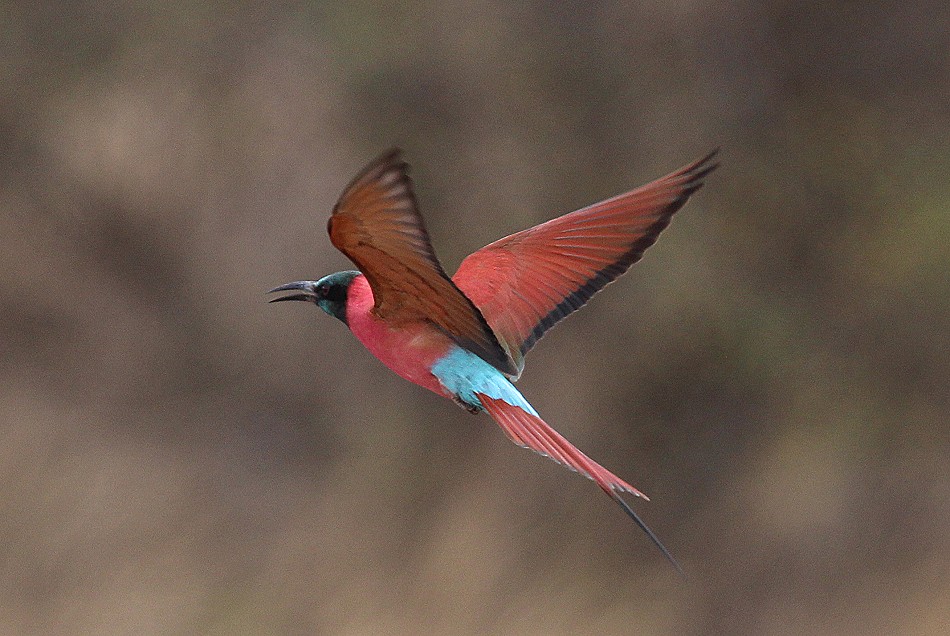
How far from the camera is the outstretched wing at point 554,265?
3.34 ft

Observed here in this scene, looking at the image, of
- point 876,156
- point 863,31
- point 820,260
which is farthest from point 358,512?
point 863,31

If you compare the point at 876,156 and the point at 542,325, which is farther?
the point at 876,156

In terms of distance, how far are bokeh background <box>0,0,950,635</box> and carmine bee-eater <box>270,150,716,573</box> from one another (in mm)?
1307

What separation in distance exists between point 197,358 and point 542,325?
160 centimetres

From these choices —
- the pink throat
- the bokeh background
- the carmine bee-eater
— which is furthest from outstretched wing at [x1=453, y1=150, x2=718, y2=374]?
the bokeh background

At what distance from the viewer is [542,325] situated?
3.42 ft

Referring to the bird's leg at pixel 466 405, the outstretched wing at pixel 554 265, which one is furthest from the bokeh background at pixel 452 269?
the bird's leg at pixel 466 405

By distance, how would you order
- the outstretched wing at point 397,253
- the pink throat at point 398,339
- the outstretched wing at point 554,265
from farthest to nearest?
the outstretched wing at point 554,265 → the pink throat at point 398,339 → the outstretched wing at point 397,253

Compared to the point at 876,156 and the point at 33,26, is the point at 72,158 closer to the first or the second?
the point at 33,26

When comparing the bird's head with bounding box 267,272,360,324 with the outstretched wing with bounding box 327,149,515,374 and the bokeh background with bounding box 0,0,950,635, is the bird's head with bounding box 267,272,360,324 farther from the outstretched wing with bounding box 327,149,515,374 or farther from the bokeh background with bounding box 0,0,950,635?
the bokeh background with bounding box 0,0,950,635

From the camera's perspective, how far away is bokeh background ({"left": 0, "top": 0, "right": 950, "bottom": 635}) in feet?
7.64

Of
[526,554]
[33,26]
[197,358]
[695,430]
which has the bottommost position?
[526,554]

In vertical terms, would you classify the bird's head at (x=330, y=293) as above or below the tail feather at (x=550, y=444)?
above

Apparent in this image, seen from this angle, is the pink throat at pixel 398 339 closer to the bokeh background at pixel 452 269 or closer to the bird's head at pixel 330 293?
the bird's head at pixel 330 293
